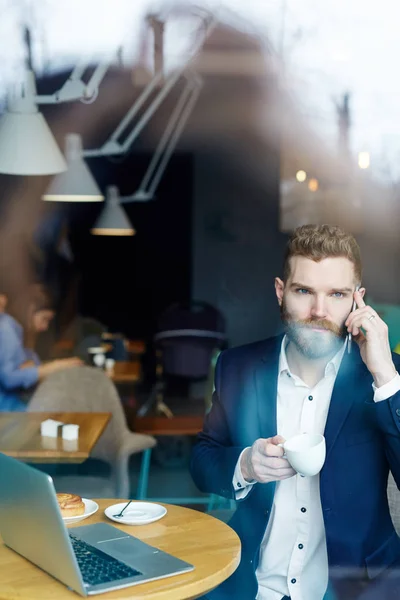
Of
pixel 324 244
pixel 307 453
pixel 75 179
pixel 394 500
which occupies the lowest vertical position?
pixel 394 500

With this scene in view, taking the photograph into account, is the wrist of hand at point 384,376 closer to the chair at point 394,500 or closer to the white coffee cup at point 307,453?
the white coffee cup at point 307,453

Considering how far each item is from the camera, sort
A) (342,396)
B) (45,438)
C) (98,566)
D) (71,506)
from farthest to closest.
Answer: (45,438) < (342,396) < (71,506) < (98,566)

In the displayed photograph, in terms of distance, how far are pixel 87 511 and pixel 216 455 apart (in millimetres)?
427

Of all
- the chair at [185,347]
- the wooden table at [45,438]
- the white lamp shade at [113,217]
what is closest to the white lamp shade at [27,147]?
the wooden table at [45,438]

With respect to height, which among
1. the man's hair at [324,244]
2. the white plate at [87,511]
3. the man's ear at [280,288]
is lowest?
the white plate at [87,511]

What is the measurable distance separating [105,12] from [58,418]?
2302 mm

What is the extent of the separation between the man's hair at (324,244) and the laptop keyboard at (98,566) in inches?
38.1

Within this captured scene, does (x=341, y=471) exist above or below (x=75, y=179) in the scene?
below

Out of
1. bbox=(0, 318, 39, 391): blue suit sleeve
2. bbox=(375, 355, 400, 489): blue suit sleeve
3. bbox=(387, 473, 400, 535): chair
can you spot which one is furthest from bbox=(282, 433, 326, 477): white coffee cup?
bbox=(0, 318, 39, 391): blue suit sleeve

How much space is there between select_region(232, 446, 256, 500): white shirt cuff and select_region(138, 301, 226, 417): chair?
408 centimetres

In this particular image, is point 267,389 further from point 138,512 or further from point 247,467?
point 138,512

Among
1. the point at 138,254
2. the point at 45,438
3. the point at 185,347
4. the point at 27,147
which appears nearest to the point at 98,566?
the point at 45,438

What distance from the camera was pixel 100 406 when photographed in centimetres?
419

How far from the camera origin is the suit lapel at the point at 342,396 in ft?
7.40
